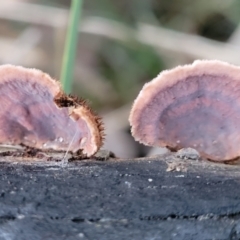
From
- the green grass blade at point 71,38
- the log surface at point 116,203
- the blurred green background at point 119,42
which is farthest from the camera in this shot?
the blurred green background at point 119,42

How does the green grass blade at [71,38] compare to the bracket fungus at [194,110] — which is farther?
the green grass blade at [71,38]

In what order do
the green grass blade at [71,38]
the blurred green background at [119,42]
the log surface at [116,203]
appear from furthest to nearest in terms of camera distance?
1. the blurred green background at [119,42]
2. the green grass blade at [71,38]
3. the log surface at [116,203]

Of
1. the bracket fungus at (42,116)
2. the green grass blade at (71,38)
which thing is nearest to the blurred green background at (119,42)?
the green grass blade at (71,38)

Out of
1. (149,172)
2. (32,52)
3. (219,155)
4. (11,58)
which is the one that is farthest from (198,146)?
(32,52)

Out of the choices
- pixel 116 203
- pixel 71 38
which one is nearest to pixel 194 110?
pixel 116 203

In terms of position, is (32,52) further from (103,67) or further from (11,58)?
(103,67)

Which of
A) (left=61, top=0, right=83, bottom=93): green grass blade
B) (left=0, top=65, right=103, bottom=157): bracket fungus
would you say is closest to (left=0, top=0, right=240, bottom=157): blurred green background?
(left=61, top=0, right=83, bottom=93): green grass blade

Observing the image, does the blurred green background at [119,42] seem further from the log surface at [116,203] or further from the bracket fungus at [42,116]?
the log surface at [116,203]
